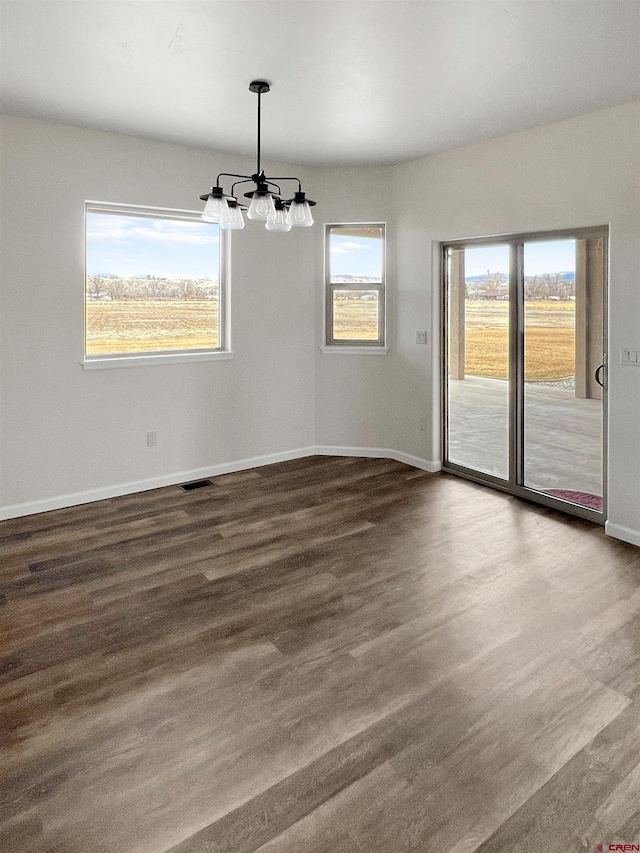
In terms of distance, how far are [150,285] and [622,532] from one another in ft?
12.8

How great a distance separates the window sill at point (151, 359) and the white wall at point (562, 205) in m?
1.81

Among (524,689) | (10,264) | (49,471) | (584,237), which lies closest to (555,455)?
(584,237)

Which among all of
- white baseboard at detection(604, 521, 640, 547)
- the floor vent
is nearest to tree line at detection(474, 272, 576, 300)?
white baseboard at detection(604, 521, 640, 547)

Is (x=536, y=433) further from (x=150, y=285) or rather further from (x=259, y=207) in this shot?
(x=150, y=285)

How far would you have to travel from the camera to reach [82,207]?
4.32 m

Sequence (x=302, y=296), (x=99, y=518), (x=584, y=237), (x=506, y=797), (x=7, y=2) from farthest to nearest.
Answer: (x=302, y=296) → (x=99, y=518) → (x=584, y=237) → (x=7, y=2) → (x=506, y=797)

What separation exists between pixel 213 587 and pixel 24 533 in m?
1.60

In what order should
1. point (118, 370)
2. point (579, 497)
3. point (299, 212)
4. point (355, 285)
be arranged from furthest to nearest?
point (355, 285) < point (118, 370) < point (579, 497) < point (299, 212)

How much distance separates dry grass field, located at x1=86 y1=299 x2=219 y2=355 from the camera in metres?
4.63

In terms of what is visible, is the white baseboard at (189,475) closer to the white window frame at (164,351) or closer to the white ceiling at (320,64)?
the white window frame at (164,351)

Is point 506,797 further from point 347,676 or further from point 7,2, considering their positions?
point 7,2

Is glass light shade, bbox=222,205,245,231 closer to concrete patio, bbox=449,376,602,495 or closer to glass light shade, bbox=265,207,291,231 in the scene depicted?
glass light shade, bbox=265,207,291,231

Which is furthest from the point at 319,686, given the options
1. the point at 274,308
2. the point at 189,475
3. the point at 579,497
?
the point at 274,308

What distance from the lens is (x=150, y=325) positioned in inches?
193
